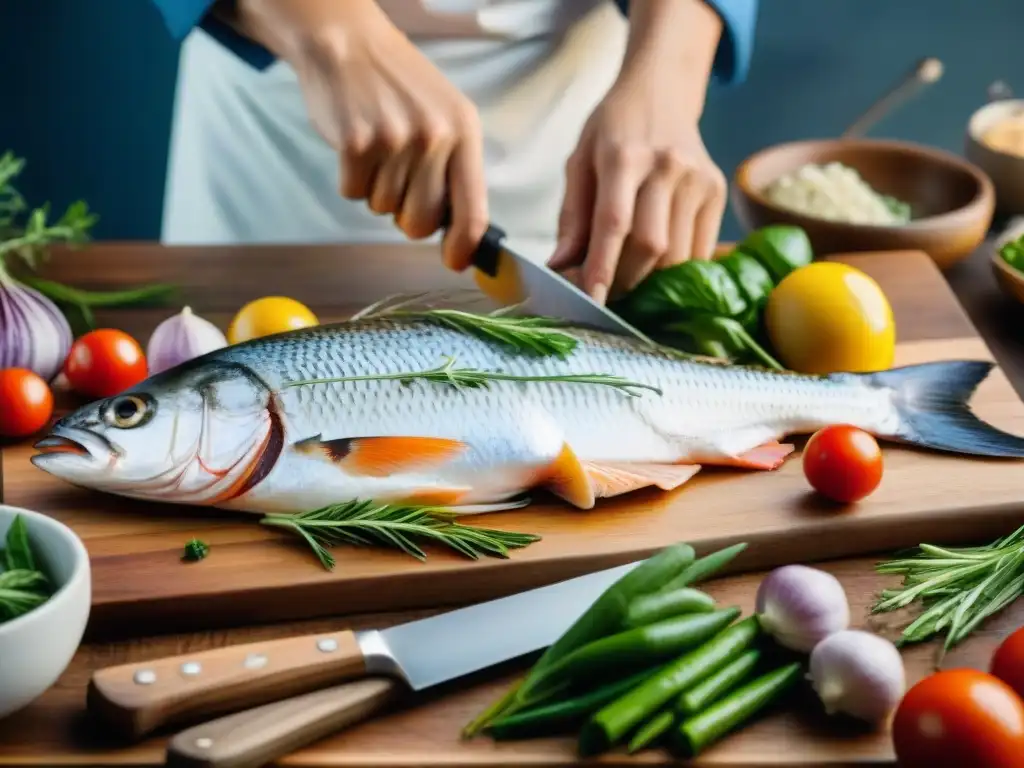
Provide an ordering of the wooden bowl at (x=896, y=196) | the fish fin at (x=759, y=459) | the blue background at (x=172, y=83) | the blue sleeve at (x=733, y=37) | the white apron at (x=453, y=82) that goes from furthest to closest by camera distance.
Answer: the blue background at (x=172, y=83) < the white apron at (x=453, y=82) < the wooden bowl at (x=896, y=196) < the blue sleeve at (x=733, y=37) < the fish fin at (x=759, y=459)

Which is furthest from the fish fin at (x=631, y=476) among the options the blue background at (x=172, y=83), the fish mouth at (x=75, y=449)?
the blue background at (x=172, y=83)

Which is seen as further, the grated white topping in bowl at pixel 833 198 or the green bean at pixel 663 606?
the grated white topping in bowl at pixel 833 198

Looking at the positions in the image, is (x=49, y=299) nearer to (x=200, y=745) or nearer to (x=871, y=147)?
(x=200, y=745)

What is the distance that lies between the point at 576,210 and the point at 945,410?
613mm

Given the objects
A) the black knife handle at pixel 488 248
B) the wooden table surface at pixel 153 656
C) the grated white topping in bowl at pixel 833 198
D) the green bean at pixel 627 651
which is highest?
the black knife handle at pixel 488 248

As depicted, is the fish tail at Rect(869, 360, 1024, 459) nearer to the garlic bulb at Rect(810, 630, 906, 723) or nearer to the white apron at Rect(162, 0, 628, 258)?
the garlic bulb at Rect(810, 630, 906, 723)

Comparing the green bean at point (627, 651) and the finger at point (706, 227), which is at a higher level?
the finger at point (706, 227)

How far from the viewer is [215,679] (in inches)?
45.1

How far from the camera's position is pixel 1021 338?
213cm

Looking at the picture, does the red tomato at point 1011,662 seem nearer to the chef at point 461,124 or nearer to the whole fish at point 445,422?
the whole fish at point 445,422

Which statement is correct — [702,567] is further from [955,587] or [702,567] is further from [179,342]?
[179,342]

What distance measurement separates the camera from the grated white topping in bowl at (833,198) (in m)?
2.37

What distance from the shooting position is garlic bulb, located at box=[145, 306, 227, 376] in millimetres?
1783

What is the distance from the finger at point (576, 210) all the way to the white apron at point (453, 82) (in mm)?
452
